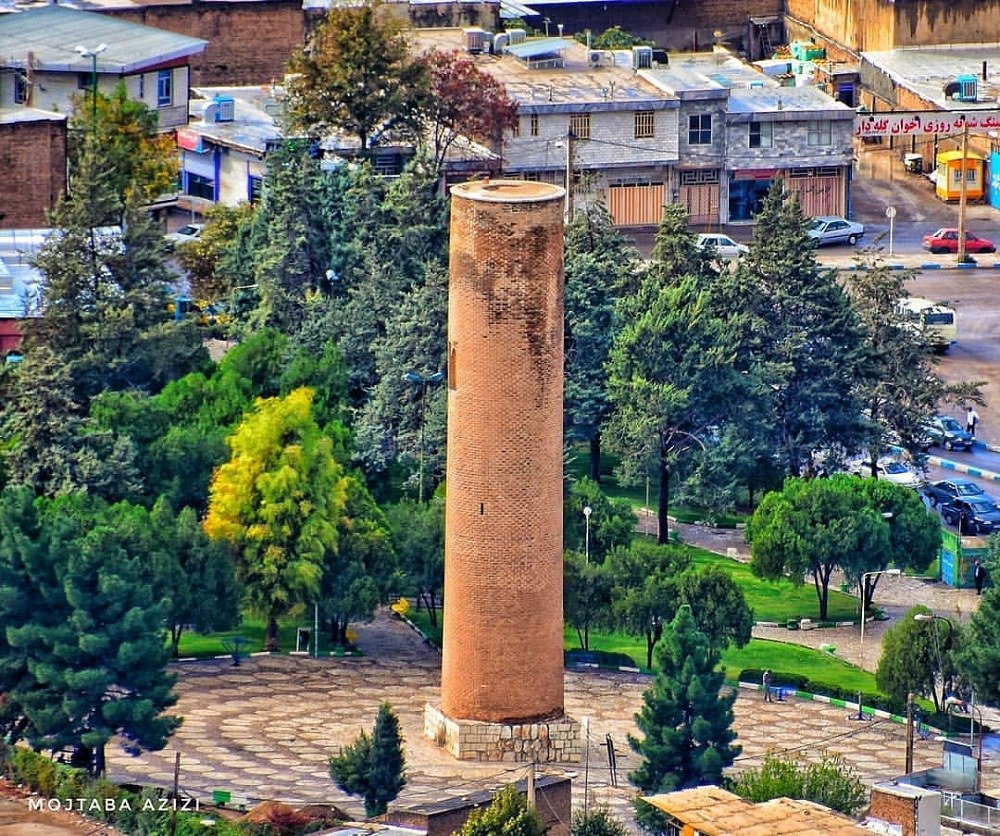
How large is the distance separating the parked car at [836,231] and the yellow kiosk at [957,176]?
6656 millimetres

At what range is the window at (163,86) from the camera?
13050 centimetres

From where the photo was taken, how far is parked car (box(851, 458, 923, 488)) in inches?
4321

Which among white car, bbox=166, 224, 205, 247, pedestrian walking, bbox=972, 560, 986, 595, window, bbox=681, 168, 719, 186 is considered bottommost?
pedestrian walking, bbox=972, 560, 986, 595

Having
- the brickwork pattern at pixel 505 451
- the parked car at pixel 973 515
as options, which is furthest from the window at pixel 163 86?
the brickwork pattern at pixel 505 451

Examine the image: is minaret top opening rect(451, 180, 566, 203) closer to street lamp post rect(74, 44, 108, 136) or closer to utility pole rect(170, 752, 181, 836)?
utility pole rect(170, 752, 181, 836)

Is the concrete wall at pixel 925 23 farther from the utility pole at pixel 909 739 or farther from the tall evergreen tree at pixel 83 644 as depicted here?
the tall evergreen tree at pixel 83 644

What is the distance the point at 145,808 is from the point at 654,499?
30490 mm

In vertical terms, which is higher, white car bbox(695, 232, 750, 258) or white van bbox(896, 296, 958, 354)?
white car bbox(695, 232, 750, 258)

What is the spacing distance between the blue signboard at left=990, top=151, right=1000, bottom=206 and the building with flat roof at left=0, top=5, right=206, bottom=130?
2525 centimetres

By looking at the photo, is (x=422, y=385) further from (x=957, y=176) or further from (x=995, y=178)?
(x=995, y=178)

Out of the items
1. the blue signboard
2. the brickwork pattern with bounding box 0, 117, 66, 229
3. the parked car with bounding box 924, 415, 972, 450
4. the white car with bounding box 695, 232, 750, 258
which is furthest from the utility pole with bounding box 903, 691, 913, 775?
the blue signboard

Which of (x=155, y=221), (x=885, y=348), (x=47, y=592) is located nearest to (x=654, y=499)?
(x=885, y=348)

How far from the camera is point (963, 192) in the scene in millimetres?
129125

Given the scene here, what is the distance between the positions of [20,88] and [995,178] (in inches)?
1223
